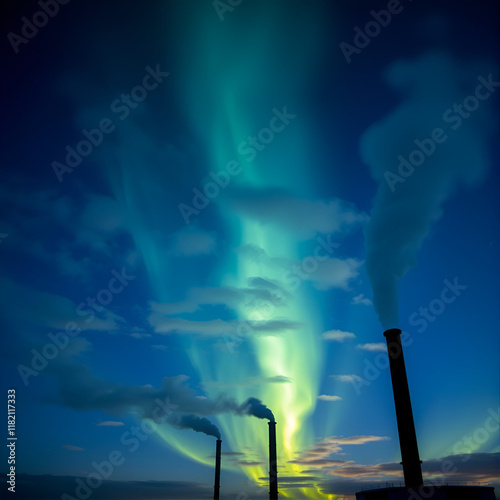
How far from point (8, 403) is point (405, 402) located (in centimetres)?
2137

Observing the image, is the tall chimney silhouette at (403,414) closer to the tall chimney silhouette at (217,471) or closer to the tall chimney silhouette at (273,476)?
the tall chimney silhouette at (273,476)

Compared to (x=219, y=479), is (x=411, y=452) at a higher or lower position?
higher

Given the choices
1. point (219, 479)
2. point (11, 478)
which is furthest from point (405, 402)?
point (219, 479)

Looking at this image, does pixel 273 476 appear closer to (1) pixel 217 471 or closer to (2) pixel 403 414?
(1) pixel 217 471

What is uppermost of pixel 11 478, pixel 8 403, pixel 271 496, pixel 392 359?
pixel 392 359

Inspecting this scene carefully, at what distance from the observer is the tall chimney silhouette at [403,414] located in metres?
19.2

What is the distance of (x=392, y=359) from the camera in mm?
22359

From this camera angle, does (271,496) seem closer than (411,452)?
No

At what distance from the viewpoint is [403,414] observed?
2083cm

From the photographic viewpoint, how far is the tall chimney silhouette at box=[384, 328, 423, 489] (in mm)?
19219

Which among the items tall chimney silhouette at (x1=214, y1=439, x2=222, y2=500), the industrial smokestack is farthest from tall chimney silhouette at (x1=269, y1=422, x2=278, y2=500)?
tall chimney silhouette at (x1=214, y1=439, x2=222, y2=500)

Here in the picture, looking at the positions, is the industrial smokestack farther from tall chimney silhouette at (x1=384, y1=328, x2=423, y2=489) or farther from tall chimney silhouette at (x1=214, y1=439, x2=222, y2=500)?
tall chimney silhouette at (x1=384, y1=328, x2=423, y2=489)

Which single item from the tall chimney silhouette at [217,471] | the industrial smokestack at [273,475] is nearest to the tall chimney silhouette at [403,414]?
the industrial smokestack at [273,475]

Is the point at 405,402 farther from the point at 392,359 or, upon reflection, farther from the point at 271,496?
the point at 271,496
